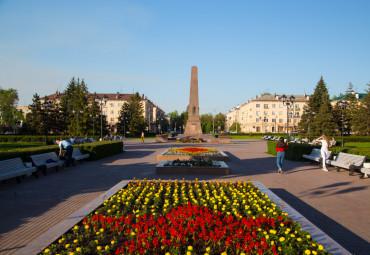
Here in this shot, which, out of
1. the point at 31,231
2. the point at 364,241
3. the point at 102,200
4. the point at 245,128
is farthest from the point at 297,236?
the point at 245,128

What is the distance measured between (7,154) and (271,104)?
88215mm

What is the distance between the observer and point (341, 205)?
6641 mm

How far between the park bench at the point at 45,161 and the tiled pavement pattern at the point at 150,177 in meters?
0.42

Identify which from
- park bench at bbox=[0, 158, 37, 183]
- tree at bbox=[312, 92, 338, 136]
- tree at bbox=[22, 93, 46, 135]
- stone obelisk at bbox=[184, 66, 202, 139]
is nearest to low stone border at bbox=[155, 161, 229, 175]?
park bench at bbox=[0, 158, 37, 183]

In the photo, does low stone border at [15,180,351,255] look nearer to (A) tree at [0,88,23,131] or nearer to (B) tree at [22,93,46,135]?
(B) tree at [22,93,46,135]

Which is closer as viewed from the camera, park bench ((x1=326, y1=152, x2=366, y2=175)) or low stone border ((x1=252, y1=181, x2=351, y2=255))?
low stone border ((x1=252, y1=181, x2=351, y2=255))

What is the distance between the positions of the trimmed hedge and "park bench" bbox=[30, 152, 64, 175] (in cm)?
34

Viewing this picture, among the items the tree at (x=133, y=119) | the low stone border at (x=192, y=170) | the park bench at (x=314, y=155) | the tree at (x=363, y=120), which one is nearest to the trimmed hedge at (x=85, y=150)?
the low stone border at (x=192, y=170)

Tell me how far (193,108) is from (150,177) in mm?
31871

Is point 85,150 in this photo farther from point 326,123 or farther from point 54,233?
point 326,123

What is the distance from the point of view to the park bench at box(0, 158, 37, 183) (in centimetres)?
844

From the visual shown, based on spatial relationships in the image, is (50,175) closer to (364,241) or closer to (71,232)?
(71,232)

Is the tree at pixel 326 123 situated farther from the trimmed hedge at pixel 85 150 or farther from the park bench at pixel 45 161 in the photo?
the park bench at pixel 45 161

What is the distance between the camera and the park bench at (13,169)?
A: 8437 millimetres
